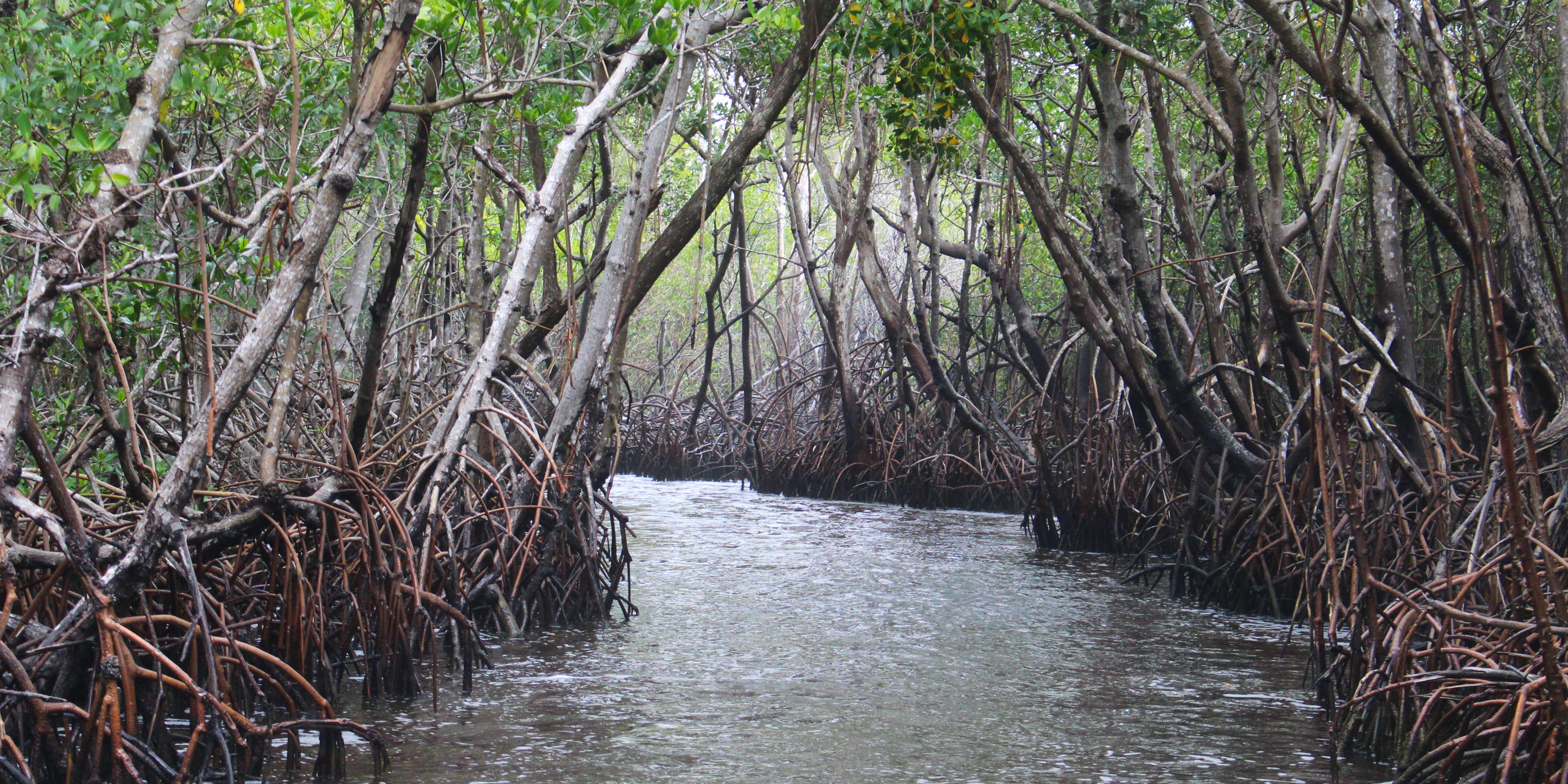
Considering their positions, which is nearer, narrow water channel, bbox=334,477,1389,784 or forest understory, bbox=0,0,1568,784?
forest understory, bbox=0,0,1568,784

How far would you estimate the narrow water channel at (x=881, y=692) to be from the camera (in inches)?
132

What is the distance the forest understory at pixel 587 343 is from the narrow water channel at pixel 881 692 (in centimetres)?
24

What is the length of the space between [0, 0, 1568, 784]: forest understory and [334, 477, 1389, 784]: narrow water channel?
24 centimetres

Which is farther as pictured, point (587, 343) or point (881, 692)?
point (587, 343)

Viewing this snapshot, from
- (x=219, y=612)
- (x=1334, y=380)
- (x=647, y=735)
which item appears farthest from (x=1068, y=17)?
(x=219, y=612)

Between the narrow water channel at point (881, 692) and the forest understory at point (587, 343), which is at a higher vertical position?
the forest understory at point (587, 343)

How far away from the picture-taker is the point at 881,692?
422 cm

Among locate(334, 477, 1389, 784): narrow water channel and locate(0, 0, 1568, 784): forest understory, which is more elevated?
locate(0, 0, 1568, 784): forest understory

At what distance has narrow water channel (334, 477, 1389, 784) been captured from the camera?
3.35 metres

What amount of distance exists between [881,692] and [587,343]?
1.91 metres

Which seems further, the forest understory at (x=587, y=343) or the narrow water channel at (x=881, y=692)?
the narrow water channel at (x=881, y=692)

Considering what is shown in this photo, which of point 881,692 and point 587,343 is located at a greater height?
point 587,343

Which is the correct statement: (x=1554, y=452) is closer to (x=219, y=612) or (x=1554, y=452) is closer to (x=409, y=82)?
(x=219, y=612)

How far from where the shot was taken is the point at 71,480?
373 cm
